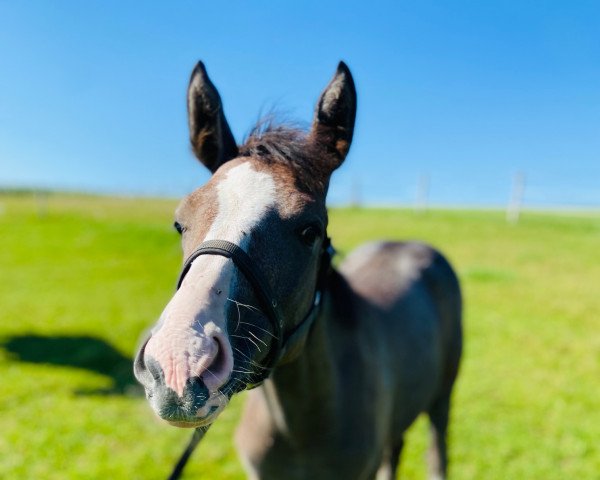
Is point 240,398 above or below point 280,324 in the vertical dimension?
below

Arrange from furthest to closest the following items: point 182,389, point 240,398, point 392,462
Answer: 1. point 240,398
2. point 392,462
3. point 182,389

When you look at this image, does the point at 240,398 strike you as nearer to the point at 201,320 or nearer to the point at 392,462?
the point at 392,462

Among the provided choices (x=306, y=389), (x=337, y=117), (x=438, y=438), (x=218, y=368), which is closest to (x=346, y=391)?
(x=306, y=389)

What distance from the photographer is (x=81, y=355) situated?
23.0 feet

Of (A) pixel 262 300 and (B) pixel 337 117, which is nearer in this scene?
(A) pixel 262 300

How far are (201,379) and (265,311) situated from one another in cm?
36

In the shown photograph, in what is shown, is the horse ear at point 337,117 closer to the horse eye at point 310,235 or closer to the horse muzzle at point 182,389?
the horse eye at point 310,235

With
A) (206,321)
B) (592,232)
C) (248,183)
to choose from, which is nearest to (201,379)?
(206,321)

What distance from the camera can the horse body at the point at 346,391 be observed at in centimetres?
215

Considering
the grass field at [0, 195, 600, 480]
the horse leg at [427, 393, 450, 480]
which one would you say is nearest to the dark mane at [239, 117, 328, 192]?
the horse leg at [427, 393, 450, 480]

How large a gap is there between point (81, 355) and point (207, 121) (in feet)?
20.4

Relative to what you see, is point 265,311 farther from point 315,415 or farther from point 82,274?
point 82,274

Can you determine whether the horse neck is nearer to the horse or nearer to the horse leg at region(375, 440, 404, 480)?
the horse

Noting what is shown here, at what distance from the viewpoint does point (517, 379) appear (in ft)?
19.3
